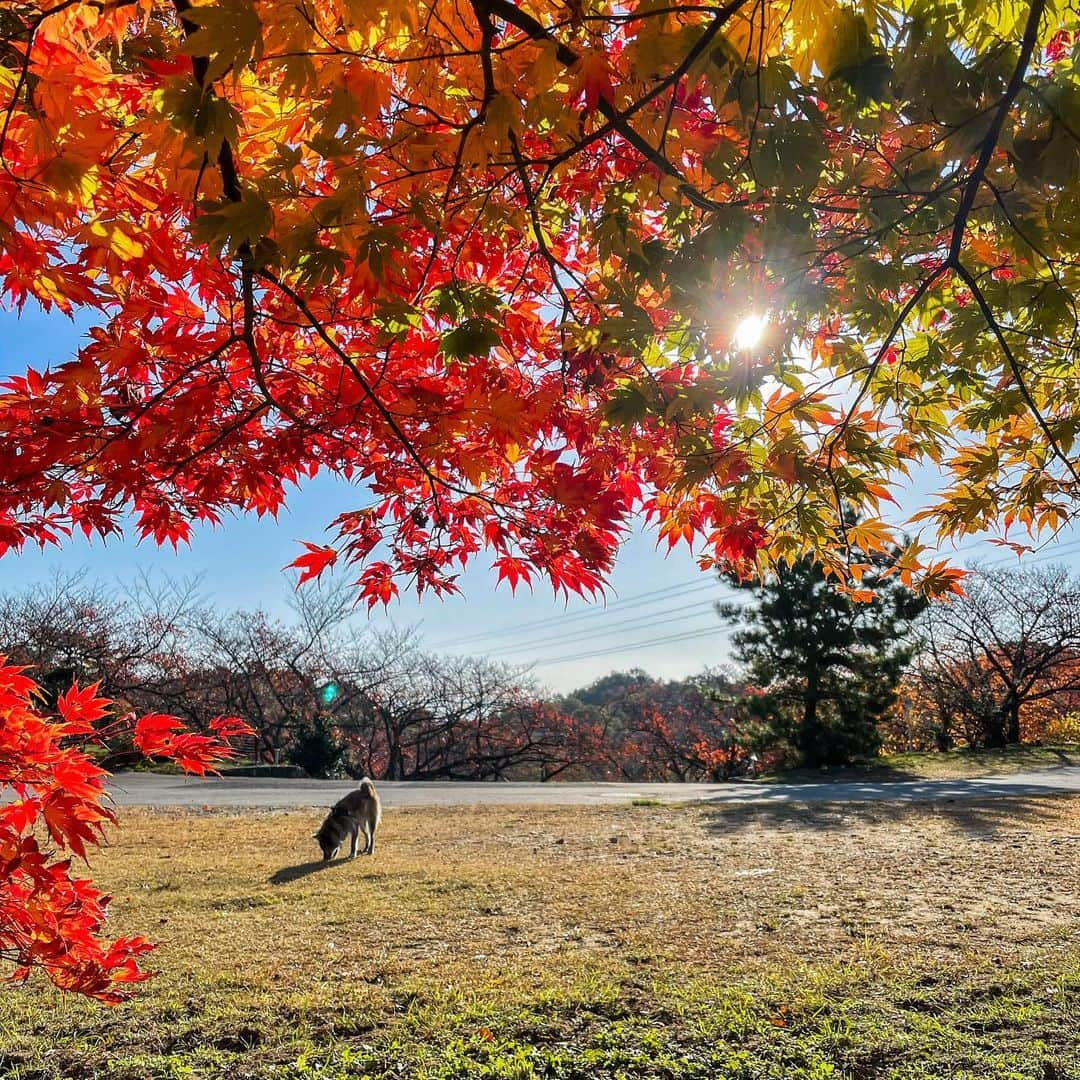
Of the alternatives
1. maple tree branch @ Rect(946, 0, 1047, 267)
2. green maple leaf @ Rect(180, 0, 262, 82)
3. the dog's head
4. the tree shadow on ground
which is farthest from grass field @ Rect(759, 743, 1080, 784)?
green maple leaf @ Rect(180, 0, 262, 82)

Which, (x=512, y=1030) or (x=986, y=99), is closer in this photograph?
(x=986, y=99)

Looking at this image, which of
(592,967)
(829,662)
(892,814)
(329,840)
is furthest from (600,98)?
(829,662)

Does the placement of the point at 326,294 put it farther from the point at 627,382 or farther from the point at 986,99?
the point at 986,99

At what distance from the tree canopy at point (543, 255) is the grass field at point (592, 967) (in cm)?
178

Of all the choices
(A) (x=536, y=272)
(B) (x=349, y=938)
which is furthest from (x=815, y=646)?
(A) (x=536, y=272)

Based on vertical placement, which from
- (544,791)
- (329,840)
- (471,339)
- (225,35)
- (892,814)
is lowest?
(544,791)

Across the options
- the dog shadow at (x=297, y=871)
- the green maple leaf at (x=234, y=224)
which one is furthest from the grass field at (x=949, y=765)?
the green maple leaf at (x=234, y=224)

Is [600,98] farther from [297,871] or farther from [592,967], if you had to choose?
[297,871]

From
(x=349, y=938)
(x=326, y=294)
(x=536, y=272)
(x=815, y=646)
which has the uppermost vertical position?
(x=536, y=272)

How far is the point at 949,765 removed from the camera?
15773 millimetres

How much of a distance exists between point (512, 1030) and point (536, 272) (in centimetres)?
299

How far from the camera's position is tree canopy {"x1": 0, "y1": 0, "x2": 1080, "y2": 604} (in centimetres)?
145

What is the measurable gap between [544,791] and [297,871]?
7723 millimetres

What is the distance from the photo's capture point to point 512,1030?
294 cm
